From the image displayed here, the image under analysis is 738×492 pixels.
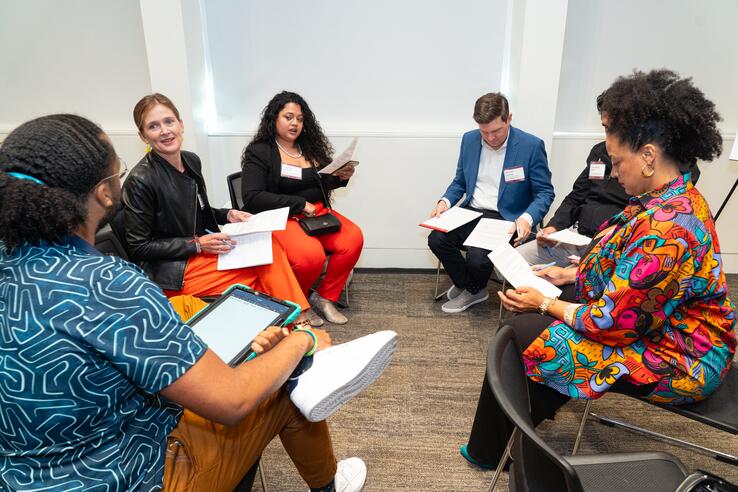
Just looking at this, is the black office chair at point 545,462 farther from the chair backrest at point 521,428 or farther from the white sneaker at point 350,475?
the white sneaker at point 350,475

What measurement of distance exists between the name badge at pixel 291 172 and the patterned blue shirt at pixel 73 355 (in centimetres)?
199

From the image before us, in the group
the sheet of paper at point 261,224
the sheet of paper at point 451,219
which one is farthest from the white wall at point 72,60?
the sheet of paper at point 451,219

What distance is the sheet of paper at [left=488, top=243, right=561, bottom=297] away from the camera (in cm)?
192

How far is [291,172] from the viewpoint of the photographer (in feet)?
9.68

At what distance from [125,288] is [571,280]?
5.94 ft

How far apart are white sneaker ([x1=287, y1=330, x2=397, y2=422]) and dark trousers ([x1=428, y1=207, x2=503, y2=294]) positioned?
6.20 feet

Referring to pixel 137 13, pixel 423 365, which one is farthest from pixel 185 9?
pixel 423 365

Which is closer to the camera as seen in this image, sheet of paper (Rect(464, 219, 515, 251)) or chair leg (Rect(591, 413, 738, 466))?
chair leg (Rect(591, 413, 738, 466))

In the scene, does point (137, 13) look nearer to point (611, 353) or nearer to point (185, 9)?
point (185, 9)

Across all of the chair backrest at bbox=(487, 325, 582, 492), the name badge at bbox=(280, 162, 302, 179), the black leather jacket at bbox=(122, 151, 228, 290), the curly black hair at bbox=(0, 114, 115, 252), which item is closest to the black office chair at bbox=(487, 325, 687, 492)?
the chair backrest at bbox=(487, 325, 582, 492)

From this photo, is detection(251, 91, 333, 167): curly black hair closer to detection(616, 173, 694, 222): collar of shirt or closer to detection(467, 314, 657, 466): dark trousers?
detection(467, 314, 657, 466): dark trousers

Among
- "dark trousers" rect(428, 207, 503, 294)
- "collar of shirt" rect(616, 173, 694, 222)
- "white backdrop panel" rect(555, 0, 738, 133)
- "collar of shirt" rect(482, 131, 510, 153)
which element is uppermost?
"white backdrop panel" rect(555, 0, 738, 133)

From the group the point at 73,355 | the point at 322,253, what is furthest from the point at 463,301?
the point at 73,355

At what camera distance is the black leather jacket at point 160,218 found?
2160mm
